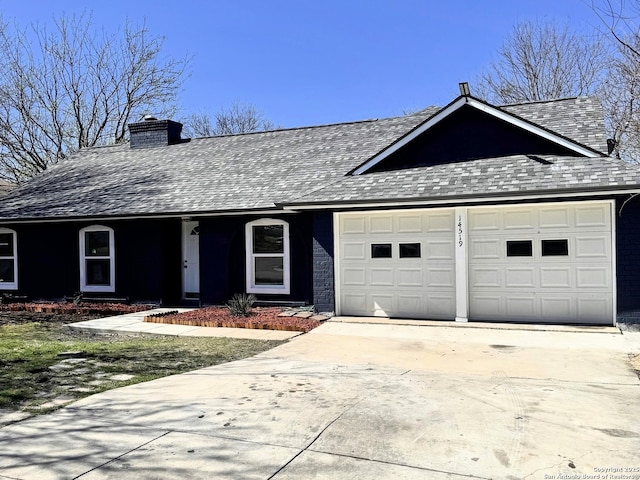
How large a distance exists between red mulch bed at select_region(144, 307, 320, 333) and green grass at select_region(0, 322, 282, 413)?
1216mm

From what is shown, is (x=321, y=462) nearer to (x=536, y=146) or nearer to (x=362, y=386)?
(x=362, y=386)

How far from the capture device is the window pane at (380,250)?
457 inches

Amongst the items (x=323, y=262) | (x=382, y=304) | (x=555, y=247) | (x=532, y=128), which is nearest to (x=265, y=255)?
→ (x=323, y=262)

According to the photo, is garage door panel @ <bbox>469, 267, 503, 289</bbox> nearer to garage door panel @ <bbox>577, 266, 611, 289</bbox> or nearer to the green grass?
garage door panel @ <bbox>577, 266, 611, 289</bbox>

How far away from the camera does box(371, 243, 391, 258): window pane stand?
1161 cm

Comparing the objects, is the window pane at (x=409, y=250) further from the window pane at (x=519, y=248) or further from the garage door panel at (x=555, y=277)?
the garage door panel at (x=555, y=277)

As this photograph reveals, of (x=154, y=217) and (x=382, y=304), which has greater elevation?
(x=154, y=217)

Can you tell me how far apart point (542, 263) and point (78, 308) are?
37.2 ft

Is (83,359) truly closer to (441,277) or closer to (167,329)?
(167,329)

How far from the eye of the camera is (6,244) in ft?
53.6

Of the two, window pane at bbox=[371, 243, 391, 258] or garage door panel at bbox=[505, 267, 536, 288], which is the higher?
window pane at bbox=[371, 243, 391, 258]

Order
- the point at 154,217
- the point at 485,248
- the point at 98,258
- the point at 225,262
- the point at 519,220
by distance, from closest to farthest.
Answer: the point at 519,220
the point at 485,248
the point at 225,262
the point at 154,217
the point at 98,258

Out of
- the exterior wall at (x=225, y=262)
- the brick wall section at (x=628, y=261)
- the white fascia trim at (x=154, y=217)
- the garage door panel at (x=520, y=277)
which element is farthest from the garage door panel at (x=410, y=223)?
the brick wall section at (x=628, y=261)

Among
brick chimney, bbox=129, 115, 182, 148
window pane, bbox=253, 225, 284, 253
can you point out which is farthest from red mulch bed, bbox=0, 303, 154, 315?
brick chimney, bbox=129, 115, 182, 148
